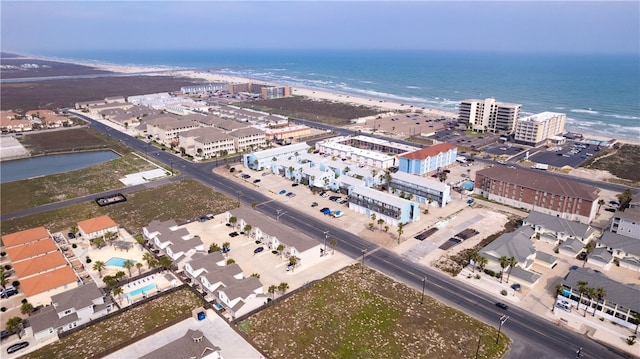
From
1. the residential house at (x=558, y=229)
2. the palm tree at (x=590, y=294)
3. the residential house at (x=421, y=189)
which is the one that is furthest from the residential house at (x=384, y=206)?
the palm tree at (x=590, y=294)

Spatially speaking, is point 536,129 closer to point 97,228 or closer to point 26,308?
point 97,228

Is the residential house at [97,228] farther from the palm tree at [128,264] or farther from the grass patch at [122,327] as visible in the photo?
the grass patch at [122,327]

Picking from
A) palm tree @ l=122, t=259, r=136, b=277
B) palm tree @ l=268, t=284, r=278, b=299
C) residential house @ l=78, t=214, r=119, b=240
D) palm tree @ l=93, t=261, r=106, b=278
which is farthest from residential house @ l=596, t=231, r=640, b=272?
residential house @ l=78, t=214, r=119, b=240

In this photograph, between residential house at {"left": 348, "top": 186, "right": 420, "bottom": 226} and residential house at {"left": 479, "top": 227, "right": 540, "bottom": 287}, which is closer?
residential house at {"left": 479, "top": 227, "right": 540, "bottom": 287}

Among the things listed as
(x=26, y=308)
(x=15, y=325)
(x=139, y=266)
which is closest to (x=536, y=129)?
(x=139, y=266)

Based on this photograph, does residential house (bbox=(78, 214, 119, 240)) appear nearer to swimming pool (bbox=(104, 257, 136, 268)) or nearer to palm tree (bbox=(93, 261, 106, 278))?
swimming pool (bbox=(104, 257, 136, 268))

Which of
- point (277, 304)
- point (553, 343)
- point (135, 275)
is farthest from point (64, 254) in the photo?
point (553, 343)

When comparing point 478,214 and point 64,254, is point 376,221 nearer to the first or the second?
point 478,214
